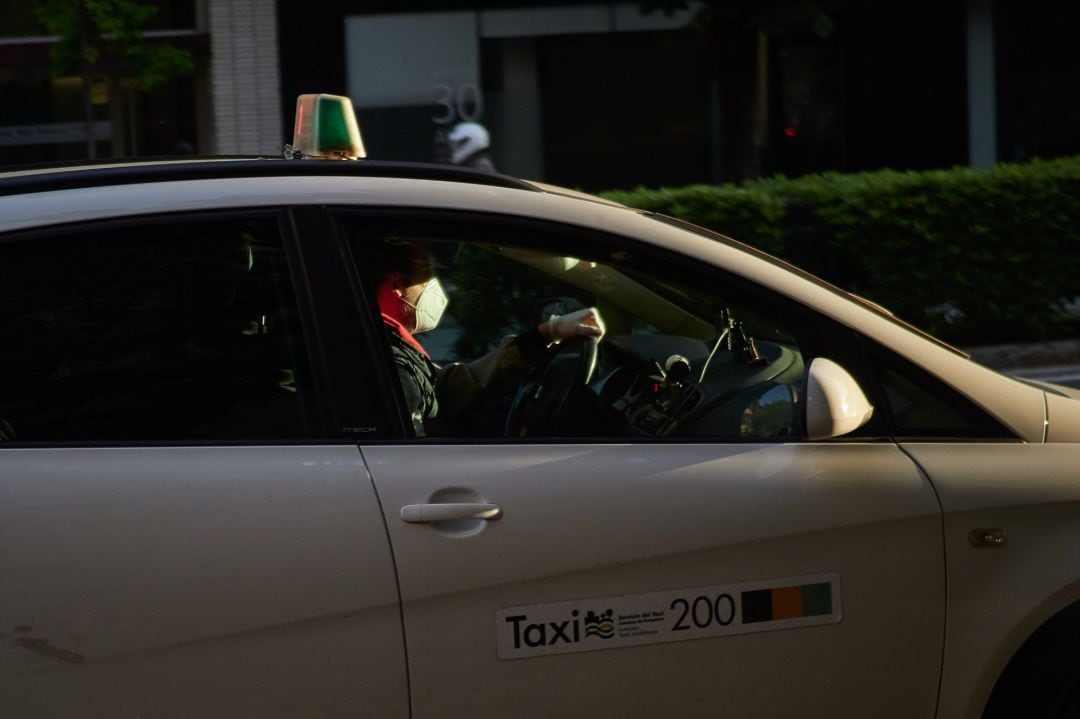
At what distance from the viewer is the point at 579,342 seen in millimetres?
3141

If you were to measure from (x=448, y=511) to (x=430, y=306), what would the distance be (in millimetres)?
901

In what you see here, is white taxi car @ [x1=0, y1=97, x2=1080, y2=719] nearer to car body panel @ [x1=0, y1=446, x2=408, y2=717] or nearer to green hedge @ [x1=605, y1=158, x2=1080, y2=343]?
car body panel @ [x1=0, y1=446, x2=408, y2=717]

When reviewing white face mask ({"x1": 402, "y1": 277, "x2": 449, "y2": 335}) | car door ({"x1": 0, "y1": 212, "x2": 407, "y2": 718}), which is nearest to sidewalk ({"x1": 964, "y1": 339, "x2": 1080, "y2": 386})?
white face mask ({"x1": 402, "y1": 277, "x2": 449, "y2": 335})

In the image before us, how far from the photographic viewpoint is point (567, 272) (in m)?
2.90

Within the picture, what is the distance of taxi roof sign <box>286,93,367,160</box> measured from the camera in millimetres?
3143

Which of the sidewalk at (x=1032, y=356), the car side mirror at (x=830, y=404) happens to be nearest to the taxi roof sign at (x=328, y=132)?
the car side mirror at (x=830, y=404)

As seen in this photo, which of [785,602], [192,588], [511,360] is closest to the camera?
[192,588]

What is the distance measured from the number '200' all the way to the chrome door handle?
1.20 ft

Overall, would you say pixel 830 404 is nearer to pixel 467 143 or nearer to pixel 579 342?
pixel 579 342

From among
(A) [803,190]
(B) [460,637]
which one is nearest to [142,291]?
(B) [460,637]

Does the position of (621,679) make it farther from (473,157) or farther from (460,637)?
(473,157)

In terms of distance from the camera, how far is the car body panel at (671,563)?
2469 mm

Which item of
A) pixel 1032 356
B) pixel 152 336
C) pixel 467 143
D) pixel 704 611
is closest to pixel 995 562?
pixel 704 611

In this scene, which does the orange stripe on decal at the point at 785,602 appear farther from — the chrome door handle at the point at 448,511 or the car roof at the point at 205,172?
the car roof at the point at 205,172
